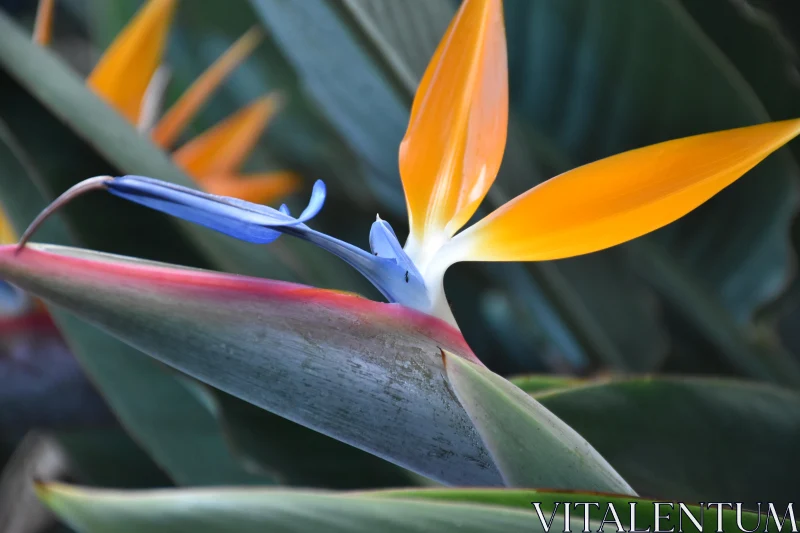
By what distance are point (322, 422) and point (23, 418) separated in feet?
2.27

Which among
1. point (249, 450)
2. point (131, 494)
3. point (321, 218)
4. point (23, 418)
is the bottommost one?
point (131, 494)

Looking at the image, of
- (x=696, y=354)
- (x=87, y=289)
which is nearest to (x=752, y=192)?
(x=696, y=354)

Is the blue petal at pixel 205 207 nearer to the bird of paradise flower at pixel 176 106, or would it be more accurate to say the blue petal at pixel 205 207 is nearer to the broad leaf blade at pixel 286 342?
the broad leaf blade at pixel 286 342

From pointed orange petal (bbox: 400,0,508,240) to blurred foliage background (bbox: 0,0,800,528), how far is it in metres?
0.17

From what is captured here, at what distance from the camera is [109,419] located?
855mm

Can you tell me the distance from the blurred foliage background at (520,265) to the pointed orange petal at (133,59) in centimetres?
5

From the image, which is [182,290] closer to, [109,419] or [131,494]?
[131,494]

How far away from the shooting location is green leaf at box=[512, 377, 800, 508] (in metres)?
0.41

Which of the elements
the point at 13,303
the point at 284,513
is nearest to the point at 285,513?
the point at 284,513

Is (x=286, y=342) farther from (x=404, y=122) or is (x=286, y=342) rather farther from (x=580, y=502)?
(x=404, y=122)

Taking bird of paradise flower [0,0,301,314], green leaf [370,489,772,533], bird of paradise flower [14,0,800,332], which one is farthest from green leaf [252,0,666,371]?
green leaf [370,489,772,533]

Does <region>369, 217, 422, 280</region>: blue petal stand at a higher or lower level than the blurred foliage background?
lower

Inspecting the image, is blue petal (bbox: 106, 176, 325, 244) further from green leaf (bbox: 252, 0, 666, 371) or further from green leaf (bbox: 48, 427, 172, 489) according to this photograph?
green leaf (bbox: 48, 427, 172, 489)

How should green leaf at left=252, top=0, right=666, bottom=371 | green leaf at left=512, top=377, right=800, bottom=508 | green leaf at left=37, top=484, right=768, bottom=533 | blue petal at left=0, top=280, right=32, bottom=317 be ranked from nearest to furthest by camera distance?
green leaf at left=37, top=484, right=768, bottom=533
green leaf at left=512, top=377, right=800, bottom=508
green leaf at left=252, top=0, right=666, bottom=371
blue petal at left=0, top=280, right=32, bottom=317
